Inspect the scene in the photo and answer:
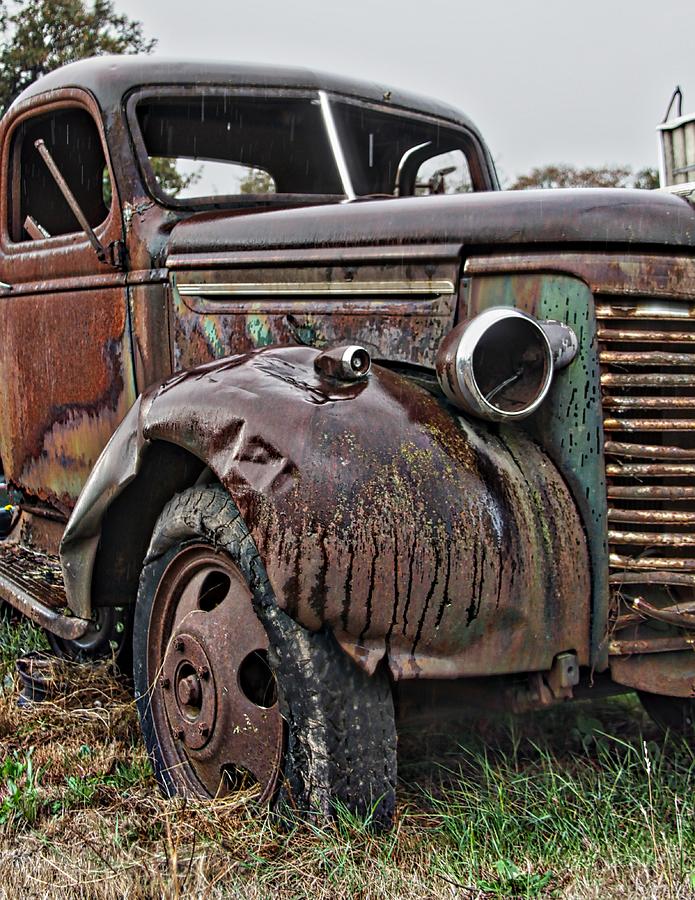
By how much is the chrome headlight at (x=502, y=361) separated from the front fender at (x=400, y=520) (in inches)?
2.7

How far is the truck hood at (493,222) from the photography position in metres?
2.35

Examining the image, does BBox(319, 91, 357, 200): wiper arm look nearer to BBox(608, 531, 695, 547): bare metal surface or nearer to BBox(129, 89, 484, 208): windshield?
BBox(129, 89, 484, 208): windshield

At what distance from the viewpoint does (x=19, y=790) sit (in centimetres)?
254

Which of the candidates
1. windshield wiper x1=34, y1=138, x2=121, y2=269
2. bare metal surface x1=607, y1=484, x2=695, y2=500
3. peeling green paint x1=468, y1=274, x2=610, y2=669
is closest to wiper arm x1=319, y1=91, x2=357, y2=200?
windshield wiper x1=34, y1=138, x2=121, y2=269

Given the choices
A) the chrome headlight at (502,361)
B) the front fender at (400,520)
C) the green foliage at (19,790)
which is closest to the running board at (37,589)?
the green foliage at (19,790)

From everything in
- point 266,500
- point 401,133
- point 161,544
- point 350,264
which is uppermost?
point 401,133

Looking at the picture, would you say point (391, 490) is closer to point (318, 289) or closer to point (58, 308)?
point (318, 289)

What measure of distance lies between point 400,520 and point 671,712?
1378mm

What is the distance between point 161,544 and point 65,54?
426 inches

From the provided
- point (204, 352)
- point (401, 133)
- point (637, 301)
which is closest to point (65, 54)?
point (401, 133)

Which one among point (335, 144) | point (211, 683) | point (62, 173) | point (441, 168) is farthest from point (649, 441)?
point (62, 173)

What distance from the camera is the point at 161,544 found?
2.59 meters

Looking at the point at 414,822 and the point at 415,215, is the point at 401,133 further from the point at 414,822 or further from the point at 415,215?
the point at 414,822

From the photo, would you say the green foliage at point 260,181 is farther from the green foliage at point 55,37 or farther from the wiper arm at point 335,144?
the green foliage at point 55,37
